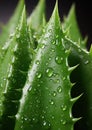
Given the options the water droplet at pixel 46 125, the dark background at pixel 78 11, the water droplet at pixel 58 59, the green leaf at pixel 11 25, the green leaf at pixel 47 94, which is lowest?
the water droplet at pixel 46 125

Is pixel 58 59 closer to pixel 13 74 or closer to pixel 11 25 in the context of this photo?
pixel 13 74

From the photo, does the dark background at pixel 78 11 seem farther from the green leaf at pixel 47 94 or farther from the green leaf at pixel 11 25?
the green leaf at pixel 47 94

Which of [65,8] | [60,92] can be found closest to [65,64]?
[60,92]

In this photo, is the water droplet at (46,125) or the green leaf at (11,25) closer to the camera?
the water droplet at (46,125)

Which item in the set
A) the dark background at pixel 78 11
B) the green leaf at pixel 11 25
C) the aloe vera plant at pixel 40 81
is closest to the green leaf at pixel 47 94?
the aloe vera plant at pixel 40 81

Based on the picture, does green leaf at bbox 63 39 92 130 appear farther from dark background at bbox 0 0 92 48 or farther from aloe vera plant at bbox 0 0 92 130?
dark background at bbox 0 0 92 48
